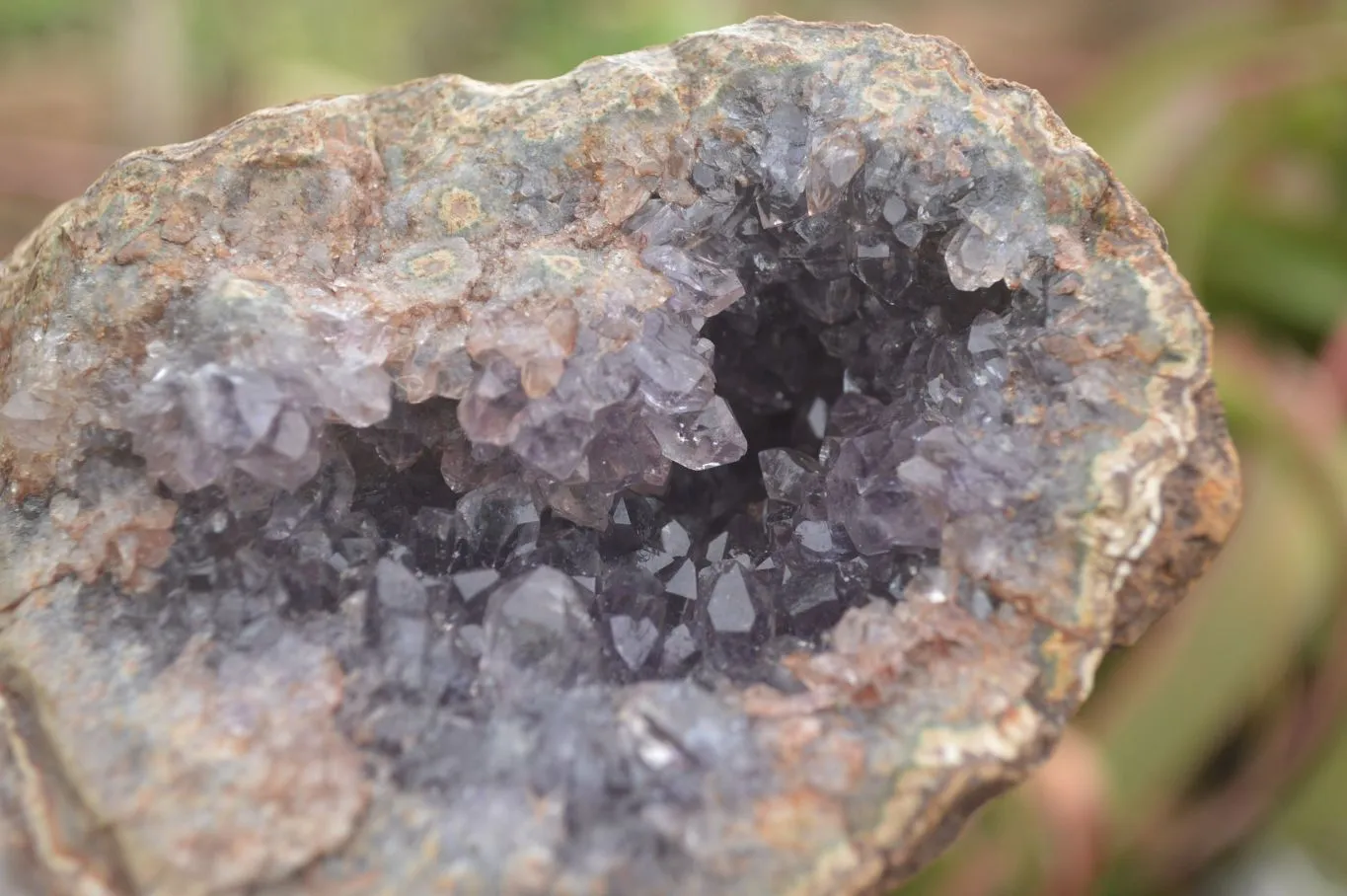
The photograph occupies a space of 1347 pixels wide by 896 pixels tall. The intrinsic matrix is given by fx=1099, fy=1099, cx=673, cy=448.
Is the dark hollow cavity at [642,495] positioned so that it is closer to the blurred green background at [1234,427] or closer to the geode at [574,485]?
the geode at [574,485]

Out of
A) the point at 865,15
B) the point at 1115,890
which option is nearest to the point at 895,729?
the point at 1115,890

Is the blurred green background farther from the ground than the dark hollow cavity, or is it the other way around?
the dark hollow cavity

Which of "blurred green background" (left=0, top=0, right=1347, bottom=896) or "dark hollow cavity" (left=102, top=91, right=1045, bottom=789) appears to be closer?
"dark hollow cavity" (left=102, top=91, right=1045, bottom=789)

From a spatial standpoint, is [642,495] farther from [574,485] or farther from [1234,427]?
[1234,427]

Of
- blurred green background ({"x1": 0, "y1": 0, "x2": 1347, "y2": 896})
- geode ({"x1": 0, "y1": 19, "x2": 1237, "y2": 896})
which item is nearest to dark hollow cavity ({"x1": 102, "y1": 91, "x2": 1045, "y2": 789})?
geode ({"x1": 0, "y1": 19, "x2": 1237, "y2": 896})

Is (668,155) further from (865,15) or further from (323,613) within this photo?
(865,15)

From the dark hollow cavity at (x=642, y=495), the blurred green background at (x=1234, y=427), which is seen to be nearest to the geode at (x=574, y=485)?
the dark hollow cavity at (x=642, y=495)

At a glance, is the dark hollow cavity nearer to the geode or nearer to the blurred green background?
the geode
